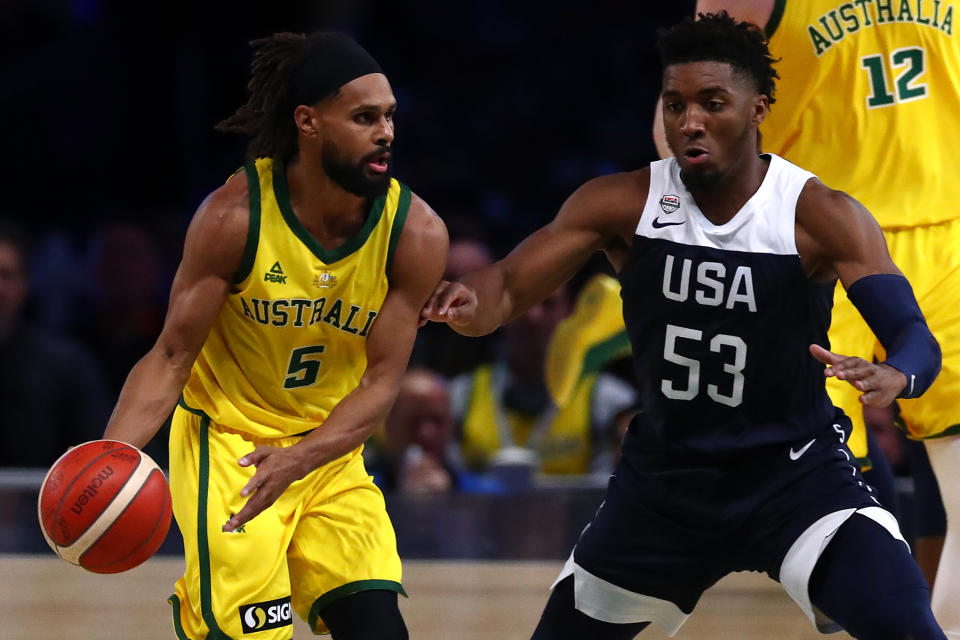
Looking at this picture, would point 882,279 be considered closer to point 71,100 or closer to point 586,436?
point 586,436

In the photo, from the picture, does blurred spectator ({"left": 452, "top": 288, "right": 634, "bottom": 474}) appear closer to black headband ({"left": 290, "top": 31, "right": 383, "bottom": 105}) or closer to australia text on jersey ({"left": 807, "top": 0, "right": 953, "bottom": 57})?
australia text on jersey ({"left": 807, "top": 0, "right": 953, "bottom": 57})

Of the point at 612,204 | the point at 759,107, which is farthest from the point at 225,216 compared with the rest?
the point at 759,107

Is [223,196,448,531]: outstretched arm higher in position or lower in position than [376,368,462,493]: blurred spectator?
higher

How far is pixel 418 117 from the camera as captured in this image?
10000 mm

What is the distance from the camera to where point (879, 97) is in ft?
12.8

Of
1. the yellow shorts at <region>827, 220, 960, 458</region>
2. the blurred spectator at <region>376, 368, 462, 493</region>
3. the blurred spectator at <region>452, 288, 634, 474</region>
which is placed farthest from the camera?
the blurred spectator at <region>452, 288, 634, 474</region>

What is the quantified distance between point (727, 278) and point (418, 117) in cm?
692

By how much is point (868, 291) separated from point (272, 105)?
1489mm

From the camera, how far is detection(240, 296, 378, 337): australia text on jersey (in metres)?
3.55

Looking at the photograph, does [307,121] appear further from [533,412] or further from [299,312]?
[533,412]

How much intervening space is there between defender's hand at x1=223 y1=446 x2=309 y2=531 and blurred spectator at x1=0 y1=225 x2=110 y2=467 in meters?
3.76

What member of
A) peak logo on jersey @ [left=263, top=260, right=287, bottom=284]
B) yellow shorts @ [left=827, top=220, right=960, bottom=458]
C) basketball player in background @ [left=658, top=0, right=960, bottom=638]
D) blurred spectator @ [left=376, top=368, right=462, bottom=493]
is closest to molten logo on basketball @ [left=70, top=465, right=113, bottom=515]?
peak logo on jersey @ [left=263, top=260, right=287, bottom=284]

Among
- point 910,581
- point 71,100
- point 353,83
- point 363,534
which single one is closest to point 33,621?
point 363,534

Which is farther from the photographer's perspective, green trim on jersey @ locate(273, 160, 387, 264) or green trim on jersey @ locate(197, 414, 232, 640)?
green trim on jersey @ locate(273, 160, 387, 264)
